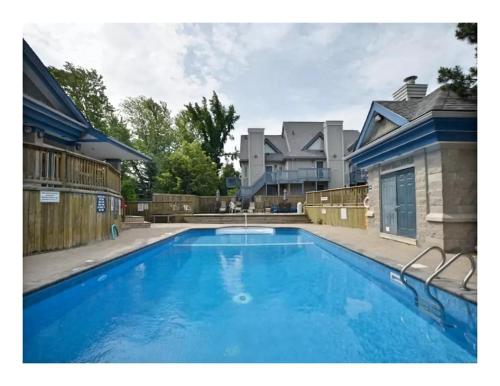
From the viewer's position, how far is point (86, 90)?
76.1 ft

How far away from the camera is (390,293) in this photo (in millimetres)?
4316

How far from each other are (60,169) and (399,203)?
32.8 feet

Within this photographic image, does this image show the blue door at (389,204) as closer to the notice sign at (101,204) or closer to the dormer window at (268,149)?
the notice sign at (101,204)

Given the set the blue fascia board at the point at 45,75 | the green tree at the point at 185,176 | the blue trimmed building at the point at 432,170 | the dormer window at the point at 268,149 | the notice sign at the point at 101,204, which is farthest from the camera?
the dormer window at the point at 268,149

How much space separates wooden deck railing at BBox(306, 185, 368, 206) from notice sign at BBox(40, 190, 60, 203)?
11.0 meters

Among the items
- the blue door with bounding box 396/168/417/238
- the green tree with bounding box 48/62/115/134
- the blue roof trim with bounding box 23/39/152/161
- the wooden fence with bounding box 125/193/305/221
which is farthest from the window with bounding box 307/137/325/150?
the green tree with bounding box 48/62/115/134

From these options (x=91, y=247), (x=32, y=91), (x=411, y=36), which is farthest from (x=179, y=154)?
(x=411, y=36)

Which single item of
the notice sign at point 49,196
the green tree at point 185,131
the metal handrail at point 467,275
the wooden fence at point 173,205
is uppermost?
the green tree at point 185,131

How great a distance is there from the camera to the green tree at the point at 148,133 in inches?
1178

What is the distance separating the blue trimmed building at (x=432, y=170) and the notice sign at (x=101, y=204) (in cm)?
939

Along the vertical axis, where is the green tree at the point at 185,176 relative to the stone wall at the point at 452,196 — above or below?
above

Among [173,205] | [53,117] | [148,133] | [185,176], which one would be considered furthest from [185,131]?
[53,117]

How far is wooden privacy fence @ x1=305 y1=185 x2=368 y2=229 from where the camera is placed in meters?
11.5

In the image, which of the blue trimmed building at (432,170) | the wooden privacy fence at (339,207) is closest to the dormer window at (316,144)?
the wooden privacy fence at (339,207)
